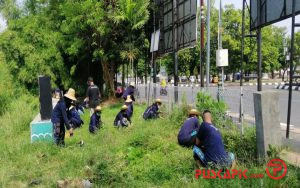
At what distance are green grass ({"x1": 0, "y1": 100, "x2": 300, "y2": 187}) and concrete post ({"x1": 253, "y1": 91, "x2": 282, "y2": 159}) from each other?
0.41 metres

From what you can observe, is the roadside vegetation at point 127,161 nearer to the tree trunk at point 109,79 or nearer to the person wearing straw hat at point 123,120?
the person wearing straw hat at point 123,120

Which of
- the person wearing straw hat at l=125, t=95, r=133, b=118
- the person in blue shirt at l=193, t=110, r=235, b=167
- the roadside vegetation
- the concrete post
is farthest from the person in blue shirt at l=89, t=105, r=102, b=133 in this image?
the concrete post

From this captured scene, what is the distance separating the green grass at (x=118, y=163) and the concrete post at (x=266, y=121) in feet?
1.34

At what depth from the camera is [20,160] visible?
9594 millimetres

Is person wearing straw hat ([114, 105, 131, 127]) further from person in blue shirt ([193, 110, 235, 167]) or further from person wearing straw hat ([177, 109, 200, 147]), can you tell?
person in blue shirt ([193, 110, 235, 167])

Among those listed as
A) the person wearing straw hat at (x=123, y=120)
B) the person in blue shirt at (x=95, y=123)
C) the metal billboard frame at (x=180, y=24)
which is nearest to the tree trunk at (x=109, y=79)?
the metal billboard frame at (x=180, y=24)

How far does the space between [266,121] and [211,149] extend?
1.18m

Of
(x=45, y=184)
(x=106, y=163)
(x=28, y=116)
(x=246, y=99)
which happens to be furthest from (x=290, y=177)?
(x=28, y=116)

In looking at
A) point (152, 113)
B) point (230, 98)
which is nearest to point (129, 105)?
point (152, 113)

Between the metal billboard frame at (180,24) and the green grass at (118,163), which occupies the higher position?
the metal billboard frame at (180,24)

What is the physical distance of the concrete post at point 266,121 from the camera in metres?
7.88

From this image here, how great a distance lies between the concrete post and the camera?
788 centimetres

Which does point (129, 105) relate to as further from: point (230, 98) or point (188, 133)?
point (188, 133)

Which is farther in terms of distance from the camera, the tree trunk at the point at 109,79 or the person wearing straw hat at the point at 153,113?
the tree trunk at the point at 109,79
